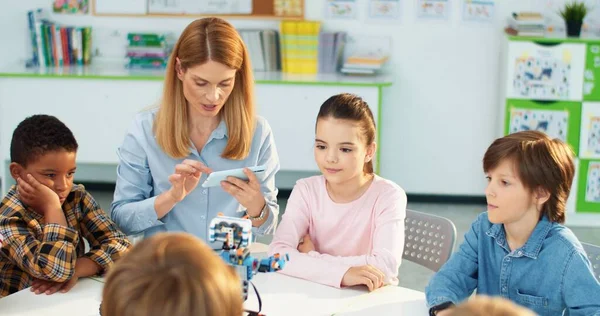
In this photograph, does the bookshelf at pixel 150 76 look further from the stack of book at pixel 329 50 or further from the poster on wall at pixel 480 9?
the poster on wall at pixel 480 9

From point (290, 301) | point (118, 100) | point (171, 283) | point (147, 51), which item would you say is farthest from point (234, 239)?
point (147, 51)

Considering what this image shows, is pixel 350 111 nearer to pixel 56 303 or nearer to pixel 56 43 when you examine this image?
pixel 56 303

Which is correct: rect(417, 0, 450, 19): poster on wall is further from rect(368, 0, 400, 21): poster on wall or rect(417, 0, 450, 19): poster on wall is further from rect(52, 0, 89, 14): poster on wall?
rect(52, 0, 89, 14): poster on wall

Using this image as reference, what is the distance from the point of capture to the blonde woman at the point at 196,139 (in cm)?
267

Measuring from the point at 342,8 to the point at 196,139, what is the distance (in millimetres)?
3084

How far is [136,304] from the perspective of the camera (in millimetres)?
1173

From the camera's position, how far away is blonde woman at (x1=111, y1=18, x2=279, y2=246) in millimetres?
2668

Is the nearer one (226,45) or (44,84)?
(226,45)

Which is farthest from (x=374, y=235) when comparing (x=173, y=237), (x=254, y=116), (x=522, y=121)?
(x=522, y=121)

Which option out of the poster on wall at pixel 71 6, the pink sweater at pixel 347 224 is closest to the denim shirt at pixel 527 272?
the pink sweater at pixel 347 224

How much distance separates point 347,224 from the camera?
2654mm

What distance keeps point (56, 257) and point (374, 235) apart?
35.2 inches

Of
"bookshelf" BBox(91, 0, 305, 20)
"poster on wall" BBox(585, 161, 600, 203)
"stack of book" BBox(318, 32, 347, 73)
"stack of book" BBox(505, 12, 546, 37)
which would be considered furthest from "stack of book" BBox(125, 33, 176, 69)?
"poster on wall" BBox(585, 161, 600, 203)

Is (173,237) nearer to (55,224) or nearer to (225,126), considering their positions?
(55,224)
